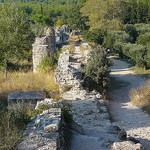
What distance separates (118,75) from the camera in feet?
43.4

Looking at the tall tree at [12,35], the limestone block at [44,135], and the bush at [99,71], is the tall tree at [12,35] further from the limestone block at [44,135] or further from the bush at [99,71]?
the limestone block at [44,135]

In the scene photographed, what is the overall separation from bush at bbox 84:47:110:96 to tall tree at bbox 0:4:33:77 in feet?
18.5

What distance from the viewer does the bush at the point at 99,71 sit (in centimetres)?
848

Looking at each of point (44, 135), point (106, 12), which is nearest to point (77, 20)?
point (106, 12)

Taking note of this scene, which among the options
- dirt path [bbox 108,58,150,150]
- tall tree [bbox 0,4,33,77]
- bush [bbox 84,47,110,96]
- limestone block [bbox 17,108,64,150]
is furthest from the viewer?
tall tree [bbox 0,4,33,77]

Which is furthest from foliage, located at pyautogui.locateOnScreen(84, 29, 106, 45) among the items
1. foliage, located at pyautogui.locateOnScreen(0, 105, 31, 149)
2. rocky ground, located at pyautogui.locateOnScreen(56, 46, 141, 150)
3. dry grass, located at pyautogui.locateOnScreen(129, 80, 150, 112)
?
foliage, located at pyautogui.locateOnScreen(0, 105, 31, 149)

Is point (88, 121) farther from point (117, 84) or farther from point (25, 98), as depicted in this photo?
→ point (117, 84)

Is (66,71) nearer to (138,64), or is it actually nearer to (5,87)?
(5,87)

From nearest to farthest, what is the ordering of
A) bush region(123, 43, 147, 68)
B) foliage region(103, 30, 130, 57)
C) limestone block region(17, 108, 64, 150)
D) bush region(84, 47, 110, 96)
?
1. limestone block region(17, 108, 64, 150)
2. bush region(84, 47, 110, 96)
3. bush region(123, 43, 147, 68)
4. foliage region(103, 30, 130, 57)

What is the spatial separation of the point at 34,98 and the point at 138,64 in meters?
9.81

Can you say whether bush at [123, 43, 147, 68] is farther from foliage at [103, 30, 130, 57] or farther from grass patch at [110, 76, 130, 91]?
foliage at [103, 30, 130, 57]

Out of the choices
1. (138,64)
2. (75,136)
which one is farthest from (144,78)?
(75,136)

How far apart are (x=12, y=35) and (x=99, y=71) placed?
646 centimetres

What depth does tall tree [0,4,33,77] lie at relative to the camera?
12.3 metres
